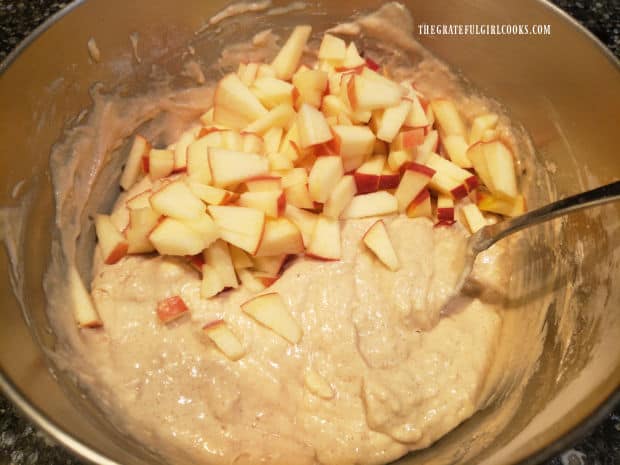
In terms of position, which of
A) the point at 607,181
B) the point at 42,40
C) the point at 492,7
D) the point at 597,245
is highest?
the point at 42,40

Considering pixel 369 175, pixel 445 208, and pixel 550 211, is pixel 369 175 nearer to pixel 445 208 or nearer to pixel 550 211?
pixel 445 208

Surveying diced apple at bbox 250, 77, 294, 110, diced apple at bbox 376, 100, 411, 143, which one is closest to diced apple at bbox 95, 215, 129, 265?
diced apple at bbox 250, 77, 294, 110

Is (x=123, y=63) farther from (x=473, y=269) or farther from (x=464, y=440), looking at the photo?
(x=464, y=440)

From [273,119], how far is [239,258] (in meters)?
0.48

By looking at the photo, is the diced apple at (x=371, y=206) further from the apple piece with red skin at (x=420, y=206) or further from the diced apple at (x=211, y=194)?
the diced apple at (x=211, y=194)

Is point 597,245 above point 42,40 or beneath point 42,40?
beneath

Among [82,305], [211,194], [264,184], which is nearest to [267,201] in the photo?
[264,184]

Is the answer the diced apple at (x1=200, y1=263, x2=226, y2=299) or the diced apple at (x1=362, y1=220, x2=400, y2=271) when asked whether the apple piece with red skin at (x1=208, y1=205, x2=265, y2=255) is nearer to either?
the diced apple at (x1=200, y1=263, x2=226, y2=299)

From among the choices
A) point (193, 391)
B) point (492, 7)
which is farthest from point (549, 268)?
point (193, 391)

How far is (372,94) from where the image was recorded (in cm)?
155

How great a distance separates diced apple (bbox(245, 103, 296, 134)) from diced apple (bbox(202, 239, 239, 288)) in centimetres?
41

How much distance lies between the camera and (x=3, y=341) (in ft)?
3.70

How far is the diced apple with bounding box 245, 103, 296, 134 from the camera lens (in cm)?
164

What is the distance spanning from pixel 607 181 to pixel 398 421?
87 cm
